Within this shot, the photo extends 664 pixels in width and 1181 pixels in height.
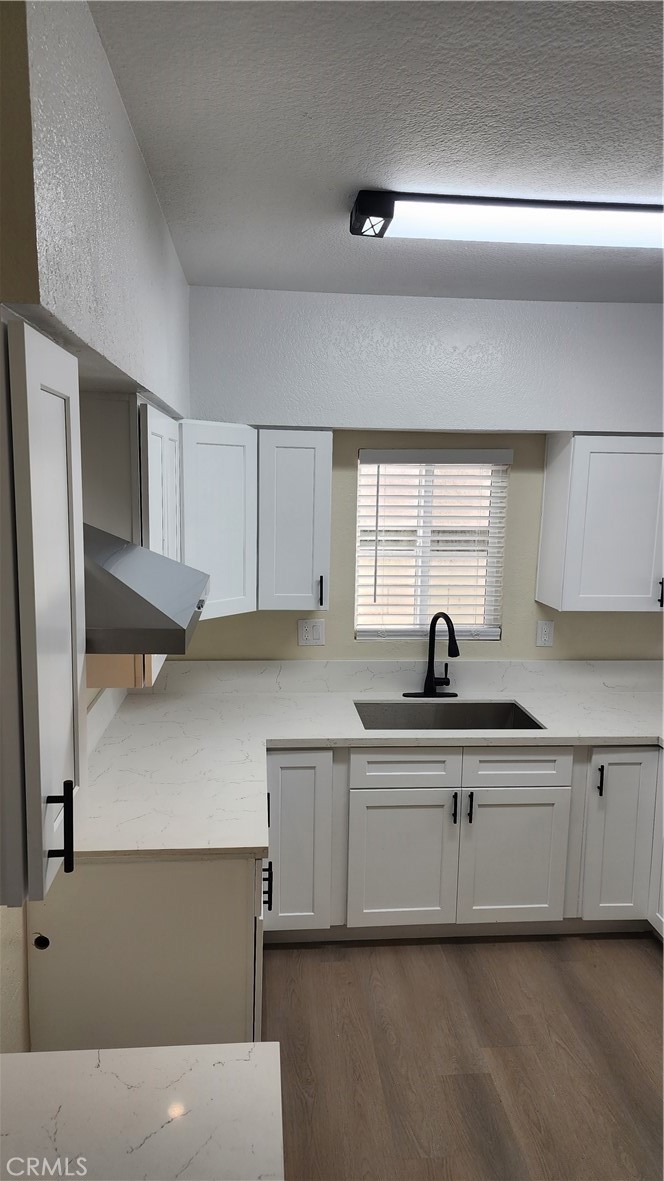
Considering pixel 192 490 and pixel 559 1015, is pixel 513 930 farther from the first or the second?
pixel 192 490

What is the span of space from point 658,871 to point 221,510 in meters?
2.23

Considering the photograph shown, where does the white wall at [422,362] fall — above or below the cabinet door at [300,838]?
above

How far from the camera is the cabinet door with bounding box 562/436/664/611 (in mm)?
3225

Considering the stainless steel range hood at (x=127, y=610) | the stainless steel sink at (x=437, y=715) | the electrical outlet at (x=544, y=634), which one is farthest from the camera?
the electrical outlet at (x=544, y=634)

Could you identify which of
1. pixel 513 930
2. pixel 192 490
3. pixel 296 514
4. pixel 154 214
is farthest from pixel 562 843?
pixel 154 214

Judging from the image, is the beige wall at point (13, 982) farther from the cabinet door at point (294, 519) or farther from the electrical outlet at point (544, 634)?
the electrical outlet at point (544, 634)

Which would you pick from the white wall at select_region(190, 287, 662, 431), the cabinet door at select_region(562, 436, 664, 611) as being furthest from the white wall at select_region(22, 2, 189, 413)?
the cabinet door at select_region(562, 436, 664, 611)

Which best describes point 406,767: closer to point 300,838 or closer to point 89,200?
point 300,838

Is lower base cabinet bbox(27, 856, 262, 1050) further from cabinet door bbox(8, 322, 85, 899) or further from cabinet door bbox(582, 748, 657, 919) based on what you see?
cabinet door bbox(582, 748, 657, 919)

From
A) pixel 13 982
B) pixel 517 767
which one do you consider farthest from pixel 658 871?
pixel 13 982

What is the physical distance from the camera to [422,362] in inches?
125

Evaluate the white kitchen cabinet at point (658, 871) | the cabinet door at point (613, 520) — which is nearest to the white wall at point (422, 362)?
the cabinet door at point (613, 520)

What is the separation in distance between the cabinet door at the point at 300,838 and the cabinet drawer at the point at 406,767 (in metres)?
0.12

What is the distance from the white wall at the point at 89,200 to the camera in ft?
3.45
